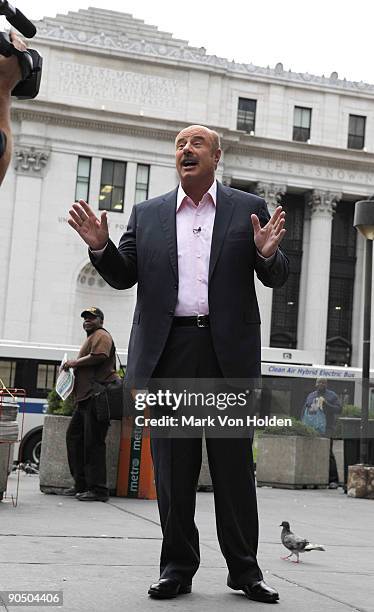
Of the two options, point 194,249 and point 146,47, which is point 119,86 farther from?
point 194,249

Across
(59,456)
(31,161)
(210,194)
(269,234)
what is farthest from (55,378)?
(31,161)

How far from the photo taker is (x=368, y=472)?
13.3 m

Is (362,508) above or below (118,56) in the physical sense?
below

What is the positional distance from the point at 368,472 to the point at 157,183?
38.6 meters

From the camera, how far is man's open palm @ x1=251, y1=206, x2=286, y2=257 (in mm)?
4426

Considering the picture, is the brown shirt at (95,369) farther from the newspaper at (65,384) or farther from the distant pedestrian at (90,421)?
the newspaper at (65,384)

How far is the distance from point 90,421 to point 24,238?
4000 centimetres

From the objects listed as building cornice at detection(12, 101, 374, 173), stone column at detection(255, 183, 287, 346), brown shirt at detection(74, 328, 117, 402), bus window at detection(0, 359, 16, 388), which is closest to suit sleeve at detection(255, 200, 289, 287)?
brown shirt at detection(74, 328, 117, 402)

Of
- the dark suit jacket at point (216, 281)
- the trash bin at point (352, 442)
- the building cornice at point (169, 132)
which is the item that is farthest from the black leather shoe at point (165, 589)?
the building cornice at point (169, 132)

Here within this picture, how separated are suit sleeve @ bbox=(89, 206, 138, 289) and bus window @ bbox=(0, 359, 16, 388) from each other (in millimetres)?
20623

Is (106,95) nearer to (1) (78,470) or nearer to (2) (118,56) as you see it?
(2) (118,56)

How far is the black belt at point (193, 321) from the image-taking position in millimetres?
4543

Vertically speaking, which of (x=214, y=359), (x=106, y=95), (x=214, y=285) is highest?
(x=106, y=95)

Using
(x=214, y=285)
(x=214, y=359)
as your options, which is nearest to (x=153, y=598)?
(x=214, y=359)
